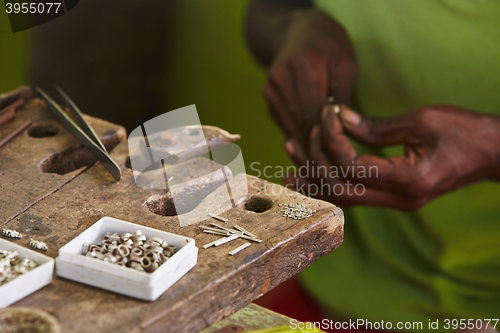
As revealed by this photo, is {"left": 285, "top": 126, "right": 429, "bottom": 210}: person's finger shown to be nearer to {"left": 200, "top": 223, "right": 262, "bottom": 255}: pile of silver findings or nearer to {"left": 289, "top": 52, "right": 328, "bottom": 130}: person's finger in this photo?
{"left": 289, "top": 52, "right": 328, "bottom": 130}: person's finger

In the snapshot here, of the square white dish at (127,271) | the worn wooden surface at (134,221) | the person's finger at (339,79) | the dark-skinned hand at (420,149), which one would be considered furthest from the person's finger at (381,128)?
the square white dish at (127,271)

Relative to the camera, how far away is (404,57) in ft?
7.18

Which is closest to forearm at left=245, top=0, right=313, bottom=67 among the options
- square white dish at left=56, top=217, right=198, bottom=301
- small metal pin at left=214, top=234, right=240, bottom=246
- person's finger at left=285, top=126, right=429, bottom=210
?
person's finger at left=285, top=126, right=429, bottom=210

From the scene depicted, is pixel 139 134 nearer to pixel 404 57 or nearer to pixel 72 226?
pixel 72 226

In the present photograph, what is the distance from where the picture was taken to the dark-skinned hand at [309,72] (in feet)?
7.27

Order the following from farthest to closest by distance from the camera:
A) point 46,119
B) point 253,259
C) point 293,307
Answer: point 293,307
point 46,119
point 253,259

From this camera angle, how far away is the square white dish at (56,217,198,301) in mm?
986

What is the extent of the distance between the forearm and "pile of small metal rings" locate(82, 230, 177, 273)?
159 centimetres

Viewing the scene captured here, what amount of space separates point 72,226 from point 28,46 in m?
2.06

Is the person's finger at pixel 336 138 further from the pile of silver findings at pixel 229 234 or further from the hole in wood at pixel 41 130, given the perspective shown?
the hole in wood at pixel 41 130

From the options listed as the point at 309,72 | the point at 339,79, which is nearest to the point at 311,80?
the point at 309,72

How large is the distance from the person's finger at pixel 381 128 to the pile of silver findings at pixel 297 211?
0.72m

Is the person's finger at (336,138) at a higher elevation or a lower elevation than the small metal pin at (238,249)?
lower

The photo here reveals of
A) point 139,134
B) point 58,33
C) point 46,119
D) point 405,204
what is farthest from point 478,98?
point 58,33
